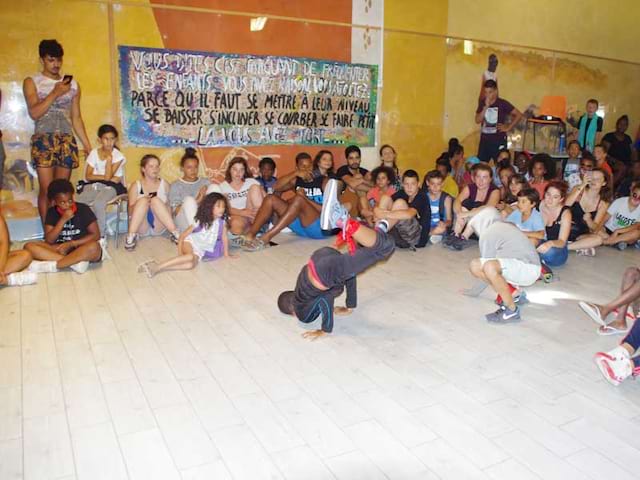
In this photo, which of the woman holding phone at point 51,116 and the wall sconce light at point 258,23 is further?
the wall sconce light at point 258,23

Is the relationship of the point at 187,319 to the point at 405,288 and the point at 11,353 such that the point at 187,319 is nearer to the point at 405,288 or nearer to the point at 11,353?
the point at 11,353

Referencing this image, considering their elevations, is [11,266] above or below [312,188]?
below

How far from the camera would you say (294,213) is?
5746mm

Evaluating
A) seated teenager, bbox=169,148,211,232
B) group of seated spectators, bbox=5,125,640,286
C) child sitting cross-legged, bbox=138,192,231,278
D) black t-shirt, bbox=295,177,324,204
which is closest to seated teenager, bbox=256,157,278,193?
group of seated spectators, bbox=5,125,640,286

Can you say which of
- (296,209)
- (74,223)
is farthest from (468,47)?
(74,223)

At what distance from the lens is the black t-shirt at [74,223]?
4.76 m

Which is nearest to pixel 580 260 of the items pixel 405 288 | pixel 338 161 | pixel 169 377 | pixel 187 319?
pixel 405 288

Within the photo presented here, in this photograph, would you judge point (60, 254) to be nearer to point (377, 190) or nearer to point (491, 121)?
point (377, 190)

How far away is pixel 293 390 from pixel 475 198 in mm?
3816

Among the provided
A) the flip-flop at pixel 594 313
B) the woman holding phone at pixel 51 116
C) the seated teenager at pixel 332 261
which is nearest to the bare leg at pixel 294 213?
the woman holding phone at pixel 51 116

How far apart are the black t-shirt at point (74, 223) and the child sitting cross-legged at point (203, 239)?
0.66 m

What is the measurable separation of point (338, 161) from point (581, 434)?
18.4 feet

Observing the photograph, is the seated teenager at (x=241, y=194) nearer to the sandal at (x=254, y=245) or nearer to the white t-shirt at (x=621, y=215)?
the sandal at (x=254, y=245)

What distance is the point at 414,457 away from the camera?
2.25 meters
